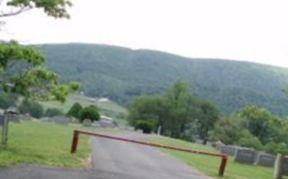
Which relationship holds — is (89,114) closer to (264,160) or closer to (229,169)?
(264,160)

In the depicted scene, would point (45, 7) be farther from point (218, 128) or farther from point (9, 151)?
point (218, 128)

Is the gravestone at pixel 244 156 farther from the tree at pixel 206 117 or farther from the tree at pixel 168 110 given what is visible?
the tree at pixel 206 117

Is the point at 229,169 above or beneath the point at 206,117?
above

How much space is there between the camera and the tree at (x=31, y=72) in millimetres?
23297

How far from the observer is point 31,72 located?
2411 centimetres

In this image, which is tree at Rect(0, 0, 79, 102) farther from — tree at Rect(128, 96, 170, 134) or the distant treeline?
tree at Rect(128, 96, 170, 134)

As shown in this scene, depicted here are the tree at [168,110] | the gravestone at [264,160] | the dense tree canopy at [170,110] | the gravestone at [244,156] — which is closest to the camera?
the gravestone at [244,156]

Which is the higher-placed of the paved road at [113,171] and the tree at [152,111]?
the paved road at [113,171]

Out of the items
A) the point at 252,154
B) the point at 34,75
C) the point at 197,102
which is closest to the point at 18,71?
the point at 34,75

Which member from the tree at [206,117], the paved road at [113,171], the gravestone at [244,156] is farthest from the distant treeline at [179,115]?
the paved road at [113,171]

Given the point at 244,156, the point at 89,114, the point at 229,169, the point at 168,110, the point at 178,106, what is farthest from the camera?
the point at 168,110

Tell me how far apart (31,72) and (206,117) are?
126653 mm

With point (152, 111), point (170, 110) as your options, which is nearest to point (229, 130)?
point (170, 110)

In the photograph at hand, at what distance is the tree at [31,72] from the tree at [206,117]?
123935 mm
